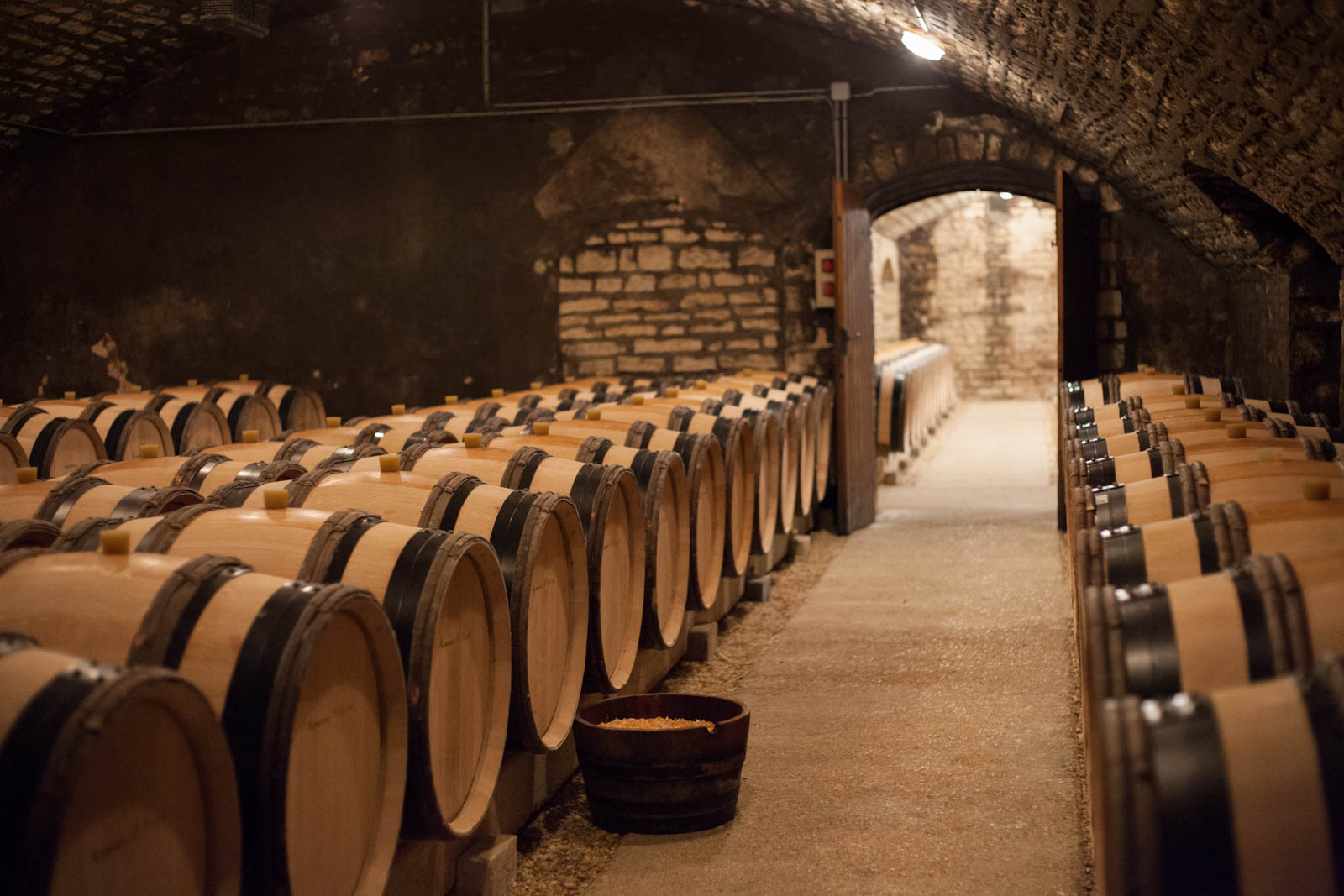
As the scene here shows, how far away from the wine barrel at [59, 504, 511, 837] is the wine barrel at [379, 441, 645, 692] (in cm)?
68

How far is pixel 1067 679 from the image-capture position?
13.9 feet

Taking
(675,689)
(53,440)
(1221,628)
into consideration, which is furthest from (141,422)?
(1221,628)

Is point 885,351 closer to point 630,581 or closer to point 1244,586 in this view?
point 630,581

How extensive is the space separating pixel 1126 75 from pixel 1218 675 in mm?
3345

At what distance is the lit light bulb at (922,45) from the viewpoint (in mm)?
6105

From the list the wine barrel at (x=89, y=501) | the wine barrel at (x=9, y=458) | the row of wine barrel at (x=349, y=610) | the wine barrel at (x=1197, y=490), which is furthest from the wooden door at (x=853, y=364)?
the wine barrel at (x=89, y=501)

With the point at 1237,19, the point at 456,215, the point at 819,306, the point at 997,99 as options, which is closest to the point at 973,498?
the point at 819,306

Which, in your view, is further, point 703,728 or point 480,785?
point 703,728

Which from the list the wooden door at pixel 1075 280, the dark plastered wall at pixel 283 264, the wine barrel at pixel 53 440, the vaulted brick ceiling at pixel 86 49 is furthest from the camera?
the dark plastered wall at pixel 283 264

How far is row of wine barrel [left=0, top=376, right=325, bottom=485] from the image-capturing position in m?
4.95

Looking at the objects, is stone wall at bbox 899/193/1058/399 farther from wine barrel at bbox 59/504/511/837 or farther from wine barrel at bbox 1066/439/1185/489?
wine barrel at bbox 59/504/511/837

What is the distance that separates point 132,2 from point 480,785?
713cm

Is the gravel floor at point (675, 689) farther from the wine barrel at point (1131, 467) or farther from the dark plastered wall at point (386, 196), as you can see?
the dark plastered wall at point (386, 196)

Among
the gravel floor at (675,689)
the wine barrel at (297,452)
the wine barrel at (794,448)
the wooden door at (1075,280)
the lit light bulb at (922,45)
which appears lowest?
the gravel floor at (675,689)
